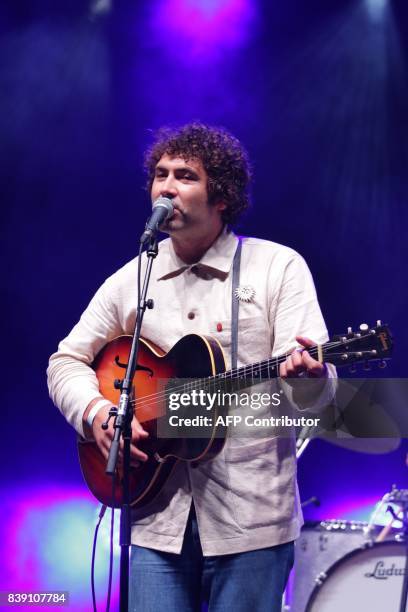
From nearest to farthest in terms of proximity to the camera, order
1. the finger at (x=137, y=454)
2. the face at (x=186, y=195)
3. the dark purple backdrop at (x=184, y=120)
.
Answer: the finger at (x=137, y=454), the face at (x=186, y=195), the dark purple backdrop at (x=184, y=120)

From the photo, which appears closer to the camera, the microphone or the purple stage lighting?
the microphone

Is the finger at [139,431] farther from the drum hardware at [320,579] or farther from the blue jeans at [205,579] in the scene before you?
the drum hardware at [320,579]

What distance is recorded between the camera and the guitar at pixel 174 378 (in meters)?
2.45

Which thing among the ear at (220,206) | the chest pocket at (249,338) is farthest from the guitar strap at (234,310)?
the ear at (220,206)

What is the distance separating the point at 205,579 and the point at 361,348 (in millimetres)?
936

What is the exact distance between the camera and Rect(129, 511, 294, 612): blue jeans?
2.47m

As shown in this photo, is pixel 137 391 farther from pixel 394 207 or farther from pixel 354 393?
pixel 394 207

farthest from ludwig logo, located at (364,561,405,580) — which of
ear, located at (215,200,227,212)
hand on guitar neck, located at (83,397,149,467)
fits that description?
ear, located at (215,200,227,212)

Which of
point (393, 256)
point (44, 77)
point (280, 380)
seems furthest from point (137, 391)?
point (44, 77)

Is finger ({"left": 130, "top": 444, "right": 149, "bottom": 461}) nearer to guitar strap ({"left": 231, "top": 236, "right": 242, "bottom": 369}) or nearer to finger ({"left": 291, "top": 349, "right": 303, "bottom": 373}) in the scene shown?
guitar strap ({"left": 231, "top": 236, "right": 242, "bottom": 369})

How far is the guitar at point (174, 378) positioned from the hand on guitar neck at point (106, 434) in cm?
5

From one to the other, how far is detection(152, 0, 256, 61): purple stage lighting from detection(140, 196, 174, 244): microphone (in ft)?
8.02

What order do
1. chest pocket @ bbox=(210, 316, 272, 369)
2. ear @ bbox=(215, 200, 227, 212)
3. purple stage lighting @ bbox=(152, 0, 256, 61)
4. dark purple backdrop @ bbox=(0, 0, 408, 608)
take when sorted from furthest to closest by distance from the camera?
purple stage lighting @ bbox=(152, 0, 256, 61) < dark purple backdrop @ bbox=(0, 0, 408, 608) < ear @ bbox=(215, 200, 227, 212) < chest pocket @ bbox=(210, 316, 272, 369)

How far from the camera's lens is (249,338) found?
2715 millimetres
